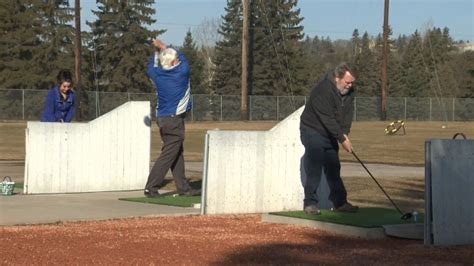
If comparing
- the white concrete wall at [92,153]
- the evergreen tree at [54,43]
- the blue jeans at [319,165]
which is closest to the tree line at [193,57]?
the evergreen tree at [54,43]

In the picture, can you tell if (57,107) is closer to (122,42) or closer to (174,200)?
(174,200)

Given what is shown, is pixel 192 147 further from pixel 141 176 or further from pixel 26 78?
pixel 26 78

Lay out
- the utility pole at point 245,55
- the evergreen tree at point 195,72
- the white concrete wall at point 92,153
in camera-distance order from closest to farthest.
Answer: the white concrete wall at point 92,153 → the utility pole at point 245,55 → the evergreen tree at point 195,72

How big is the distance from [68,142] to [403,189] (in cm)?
549

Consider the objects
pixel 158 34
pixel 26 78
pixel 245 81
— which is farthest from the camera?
pixel 158 34

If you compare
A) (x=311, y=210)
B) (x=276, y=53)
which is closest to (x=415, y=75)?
(x=276, y=53)

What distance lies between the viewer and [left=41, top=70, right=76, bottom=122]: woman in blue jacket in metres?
13.0

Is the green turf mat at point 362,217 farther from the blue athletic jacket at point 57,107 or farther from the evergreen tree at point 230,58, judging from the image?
the evergreen tree at point 230,58

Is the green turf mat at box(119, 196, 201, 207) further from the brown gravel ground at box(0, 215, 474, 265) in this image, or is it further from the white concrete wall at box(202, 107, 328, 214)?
the brown gravel ground at box(0, 215, 474, 265)

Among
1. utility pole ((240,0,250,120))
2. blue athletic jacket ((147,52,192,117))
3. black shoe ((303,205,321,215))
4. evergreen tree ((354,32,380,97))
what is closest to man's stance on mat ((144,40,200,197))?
blue athletic jacket ((147,52,192,117))

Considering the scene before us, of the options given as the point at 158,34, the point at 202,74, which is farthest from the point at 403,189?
the point at 202,74

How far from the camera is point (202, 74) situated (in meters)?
83.4

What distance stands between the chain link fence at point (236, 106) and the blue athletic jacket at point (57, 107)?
3482 cm

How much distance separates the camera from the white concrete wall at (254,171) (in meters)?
10.5
